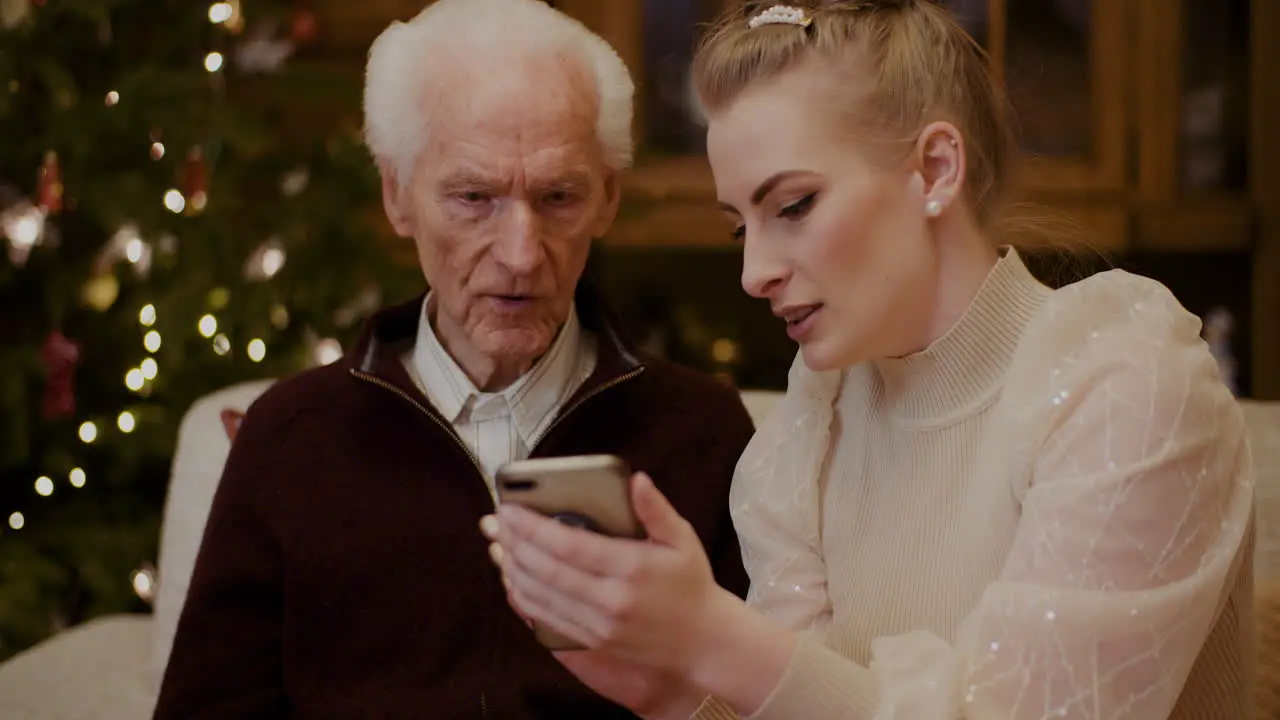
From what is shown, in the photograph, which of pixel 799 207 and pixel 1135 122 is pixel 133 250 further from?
pixel 1135 122

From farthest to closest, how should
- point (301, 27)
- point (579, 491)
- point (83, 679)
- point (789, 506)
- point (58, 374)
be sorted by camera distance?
point (301, 27) → point (58, 374) → point (83, 679) → point (789, 506) → point (579, 491)

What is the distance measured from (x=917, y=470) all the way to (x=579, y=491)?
0.39 m

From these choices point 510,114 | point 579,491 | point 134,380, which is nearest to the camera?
point 579,491

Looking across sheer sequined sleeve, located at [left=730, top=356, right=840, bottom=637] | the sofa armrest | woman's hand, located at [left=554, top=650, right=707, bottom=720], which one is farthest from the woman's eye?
the sofa armrest

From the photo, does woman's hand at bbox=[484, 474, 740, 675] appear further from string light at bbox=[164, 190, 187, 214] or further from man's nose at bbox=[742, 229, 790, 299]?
string light at bbox=[164, 190, 187, 214]

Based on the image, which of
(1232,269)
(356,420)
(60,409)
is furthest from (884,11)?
(1232,269)

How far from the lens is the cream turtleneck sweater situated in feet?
3.31

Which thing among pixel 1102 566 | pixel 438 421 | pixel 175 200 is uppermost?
pixel 1102 566

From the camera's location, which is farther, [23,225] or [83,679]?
[23,225]

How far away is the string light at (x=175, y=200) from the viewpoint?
2.48 metres

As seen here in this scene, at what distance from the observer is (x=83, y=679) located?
1810 mm

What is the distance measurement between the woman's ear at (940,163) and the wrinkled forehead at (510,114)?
487 millimetres

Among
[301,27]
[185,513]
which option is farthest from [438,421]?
[301,27]

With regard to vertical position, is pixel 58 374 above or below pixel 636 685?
below
